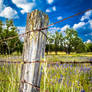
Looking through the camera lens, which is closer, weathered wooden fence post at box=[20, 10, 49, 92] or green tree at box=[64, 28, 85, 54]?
weathered wooden fence post at box=[20, 10, 49, 92]

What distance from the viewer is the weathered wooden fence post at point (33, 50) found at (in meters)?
1.53

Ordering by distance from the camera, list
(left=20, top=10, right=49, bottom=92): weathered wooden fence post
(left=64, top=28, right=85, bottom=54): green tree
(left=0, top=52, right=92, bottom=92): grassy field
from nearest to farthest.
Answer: (left=20, top=10, right=49, bottom=92): weathered wooden fence post < (left=0, top=52, right=92, bottom=92): grassy field < (left=64, top=28, right=85, bottom=54): green tree

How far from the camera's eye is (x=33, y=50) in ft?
5.08

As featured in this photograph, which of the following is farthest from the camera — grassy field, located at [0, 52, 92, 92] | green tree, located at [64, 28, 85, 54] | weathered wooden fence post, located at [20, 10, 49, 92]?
green tree, located at [64, 28, 85, 54]

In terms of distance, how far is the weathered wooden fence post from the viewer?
1.53m

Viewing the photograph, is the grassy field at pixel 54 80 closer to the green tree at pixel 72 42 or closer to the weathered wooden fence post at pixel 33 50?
the weathered wooden fence post at pixel 33 50

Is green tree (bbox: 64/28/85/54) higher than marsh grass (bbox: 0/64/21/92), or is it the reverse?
green tree (bbox: 64/28/85/54)

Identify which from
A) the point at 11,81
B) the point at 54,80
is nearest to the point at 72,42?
the point at 54,80

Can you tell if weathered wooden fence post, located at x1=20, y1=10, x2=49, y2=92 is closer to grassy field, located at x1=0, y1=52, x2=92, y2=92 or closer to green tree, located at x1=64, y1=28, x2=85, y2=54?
grassy field, located at x1=0, y1=52, x2=92, y2=92

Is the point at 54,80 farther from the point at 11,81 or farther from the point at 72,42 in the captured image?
the point at 72,42

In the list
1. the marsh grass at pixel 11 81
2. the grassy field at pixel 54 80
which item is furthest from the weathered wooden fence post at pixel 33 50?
the marsh grass at pixel 11 81

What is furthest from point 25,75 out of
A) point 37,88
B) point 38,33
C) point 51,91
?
point 51,91

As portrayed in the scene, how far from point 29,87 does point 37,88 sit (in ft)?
0.34

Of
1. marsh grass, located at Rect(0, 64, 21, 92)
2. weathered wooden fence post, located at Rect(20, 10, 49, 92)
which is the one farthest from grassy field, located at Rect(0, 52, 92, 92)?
weathered wooden fence post, located at Rect(20, 10, 49, 92)
